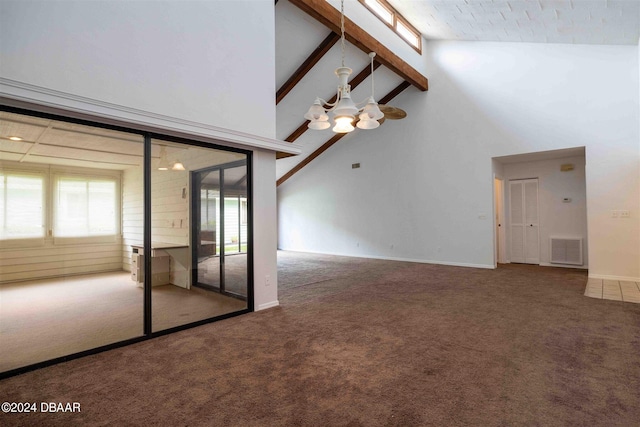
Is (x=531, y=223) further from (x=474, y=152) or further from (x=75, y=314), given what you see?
(x=75, y=314)

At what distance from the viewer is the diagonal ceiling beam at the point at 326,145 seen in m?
8.69

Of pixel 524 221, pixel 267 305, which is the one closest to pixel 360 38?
pixel 267 305

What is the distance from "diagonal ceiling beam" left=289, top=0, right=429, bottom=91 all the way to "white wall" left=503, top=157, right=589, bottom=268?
344 centimetres

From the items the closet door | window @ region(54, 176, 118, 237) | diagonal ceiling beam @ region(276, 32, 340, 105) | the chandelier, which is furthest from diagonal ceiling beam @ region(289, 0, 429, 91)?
window @ region(54, 176, 118, 237)

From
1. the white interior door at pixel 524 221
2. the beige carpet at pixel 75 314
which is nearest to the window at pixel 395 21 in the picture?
the white interior door at pixel 524 221

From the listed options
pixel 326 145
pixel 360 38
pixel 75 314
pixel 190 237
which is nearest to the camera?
pixel 75 314

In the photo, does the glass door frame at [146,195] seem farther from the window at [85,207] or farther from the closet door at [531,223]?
the closet door at [531,223]

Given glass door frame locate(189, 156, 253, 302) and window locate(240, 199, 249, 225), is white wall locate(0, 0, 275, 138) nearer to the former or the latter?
glass door frame locate(189, 156, 253, 302)

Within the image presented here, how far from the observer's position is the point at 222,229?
436 centimetres

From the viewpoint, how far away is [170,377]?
99.9 inches

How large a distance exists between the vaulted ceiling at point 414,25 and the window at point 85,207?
13.9 feet

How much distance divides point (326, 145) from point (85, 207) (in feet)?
25.5

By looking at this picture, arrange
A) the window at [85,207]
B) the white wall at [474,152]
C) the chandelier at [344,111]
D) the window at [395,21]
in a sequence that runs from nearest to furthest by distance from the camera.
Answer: the window at [85,207], the chandelier at [344,111], the white wall at [474,152], the window at [395,21]

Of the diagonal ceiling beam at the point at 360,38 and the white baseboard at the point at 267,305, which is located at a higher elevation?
the diagonal ceiling beam at the point at 360,38
